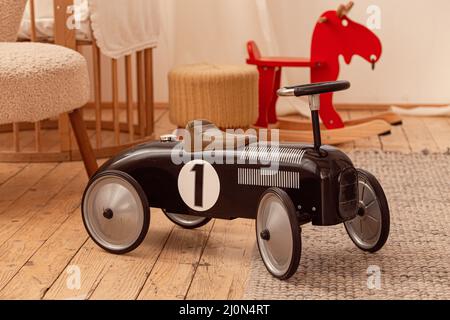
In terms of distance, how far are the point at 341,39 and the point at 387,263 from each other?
1.20 m

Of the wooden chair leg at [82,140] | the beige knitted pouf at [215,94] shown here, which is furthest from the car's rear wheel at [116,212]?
the beige knitted pouf at [215,94]

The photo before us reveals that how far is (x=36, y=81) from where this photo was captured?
1851 mm

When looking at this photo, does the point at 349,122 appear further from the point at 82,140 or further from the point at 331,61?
the point at 82,140

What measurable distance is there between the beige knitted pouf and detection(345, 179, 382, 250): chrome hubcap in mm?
1023

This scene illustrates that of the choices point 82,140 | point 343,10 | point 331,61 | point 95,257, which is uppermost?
Answer: point 343,10

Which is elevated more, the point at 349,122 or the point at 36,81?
the point at 36,81

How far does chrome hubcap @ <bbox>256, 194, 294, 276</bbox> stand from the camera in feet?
4.51

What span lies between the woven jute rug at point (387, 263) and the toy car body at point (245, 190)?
4 centimetres

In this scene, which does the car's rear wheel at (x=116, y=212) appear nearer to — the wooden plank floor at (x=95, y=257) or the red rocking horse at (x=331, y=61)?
the wooden plank floor at (x=95, y=257)

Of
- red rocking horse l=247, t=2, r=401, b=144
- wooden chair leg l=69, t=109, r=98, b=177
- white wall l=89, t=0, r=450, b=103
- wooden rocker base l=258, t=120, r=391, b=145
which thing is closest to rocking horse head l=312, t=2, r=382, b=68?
red rocking horse l=247, t=2, r=401, b=144

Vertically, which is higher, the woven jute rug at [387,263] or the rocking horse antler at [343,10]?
the rocking horse antler at [343,10]

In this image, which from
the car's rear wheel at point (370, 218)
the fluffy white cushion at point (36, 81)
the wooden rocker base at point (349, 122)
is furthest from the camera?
the wooden rocker base at point (349, 122)

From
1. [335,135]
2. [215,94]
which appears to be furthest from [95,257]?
[335,135]

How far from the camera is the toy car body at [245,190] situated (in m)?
1.41
